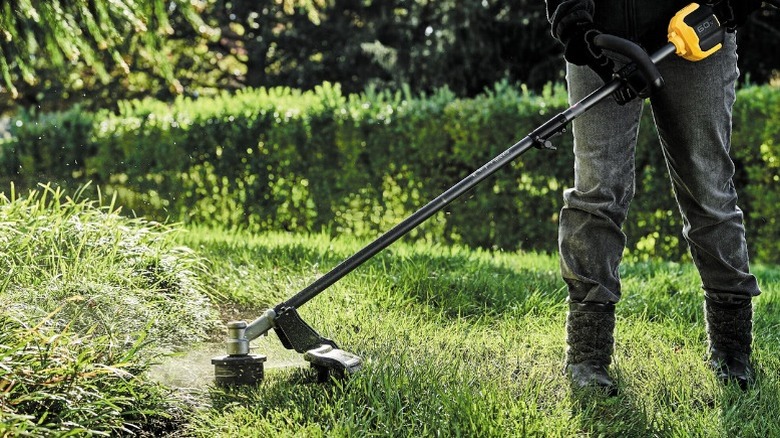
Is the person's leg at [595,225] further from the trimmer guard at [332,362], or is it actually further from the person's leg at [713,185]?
the trimmer guard at [332,362]

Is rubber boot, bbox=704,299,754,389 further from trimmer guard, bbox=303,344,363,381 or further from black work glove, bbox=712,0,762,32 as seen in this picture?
trimmer guard, bbox=303,344,363,381

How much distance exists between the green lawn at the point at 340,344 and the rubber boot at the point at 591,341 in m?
0.08

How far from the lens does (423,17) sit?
12.4 meters

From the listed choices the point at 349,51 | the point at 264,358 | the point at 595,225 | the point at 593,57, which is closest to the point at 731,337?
the point at 595,225

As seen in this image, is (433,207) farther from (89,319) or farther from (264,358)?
(89,319)

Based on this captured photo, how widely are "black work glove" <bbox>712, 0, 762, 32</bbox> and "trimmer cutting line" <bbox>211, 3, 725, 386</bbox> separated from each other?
0.04m

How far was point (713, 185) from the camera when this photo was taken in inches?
119

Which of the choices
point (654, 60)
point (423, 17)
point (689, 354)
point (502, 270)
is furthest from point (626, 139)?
point (423, 17)

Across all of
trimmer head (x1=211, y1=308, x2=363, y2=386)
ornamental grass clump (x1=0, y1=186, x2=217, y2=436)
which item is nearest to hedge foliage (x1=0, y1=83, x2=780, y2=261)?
ornamental grass clump (x1=0, y1=186, x2=217, y2=436)

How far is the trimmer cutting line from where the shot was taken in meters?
2.85

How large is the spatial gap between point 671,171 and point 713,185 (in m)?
0.16

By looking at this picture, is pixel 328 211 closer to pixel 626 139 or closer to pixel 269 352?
pixel 269 352

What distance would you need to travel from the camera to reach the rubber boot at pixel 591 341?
3041mm

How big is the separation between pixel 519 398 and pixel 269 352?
3.39 ft
